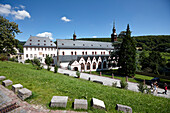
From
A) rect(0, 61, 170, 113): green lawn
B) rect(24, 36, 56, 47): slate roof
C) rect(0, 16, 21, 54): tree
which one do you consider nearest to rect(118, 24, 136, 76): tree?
rect(0, 61, 170, 113): green lawn

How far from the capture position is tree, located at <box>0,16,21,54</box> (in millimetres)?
23453

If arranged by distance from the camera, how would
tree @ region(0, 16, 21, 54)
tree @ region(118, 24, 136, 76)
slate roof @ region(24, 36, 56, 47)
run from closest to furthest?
tree @ region(0, 16, 21, 54) → tree @ region(118, 24, 136, 76) → slate roof @ region(24, 36, 56, 47)

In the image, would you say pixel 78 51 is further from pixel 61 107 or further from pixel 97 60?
pixel 61 107

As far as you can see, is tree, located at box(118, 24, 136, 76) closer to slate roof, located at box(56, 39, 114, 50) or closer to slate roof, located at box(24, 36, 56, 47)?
slate roof, located at box(56, 39, 114, 50)

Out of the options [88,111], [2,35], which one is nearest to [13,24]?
[2,35]

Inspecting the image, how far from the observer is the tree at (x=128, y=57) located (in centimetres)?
2742

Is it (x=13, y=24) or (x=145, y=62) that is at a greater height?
(x=13, y=24)

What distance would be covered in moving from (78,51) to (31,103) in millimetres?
34733

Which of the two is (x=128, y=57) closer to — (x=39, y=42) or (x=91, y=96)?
(x=91, y=96)

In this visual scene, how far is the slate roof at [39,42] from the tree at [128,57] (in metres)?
38.3

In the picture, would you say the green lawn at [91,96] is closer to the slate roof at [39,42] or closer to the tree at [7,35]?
the tree at [7,35]

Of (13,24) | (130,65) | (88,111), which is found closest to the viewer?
(88,111)

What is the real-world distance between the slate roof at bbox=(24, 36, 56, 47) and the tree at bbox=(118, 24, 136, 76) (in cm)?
3832

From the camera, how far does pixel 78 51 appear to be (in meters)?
39.0
